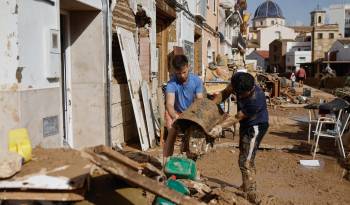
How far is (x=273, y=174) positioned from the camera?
734 centimetres

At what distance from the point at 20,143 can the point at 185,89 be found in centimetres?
241

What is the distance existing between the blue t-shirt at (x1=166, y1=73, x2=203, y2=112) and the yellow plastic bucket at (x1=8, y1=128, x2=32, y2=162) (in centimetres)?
215

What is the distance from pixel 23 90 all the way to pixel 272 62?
275ft

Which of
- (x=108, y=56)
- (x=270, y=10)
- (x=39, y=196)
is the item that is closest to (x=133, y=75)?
(x=108, y=56)

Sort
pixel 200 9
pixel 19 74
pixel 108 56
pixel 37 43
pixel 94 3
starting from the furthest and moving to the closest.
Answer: pixel 200 9, pixel 108 56, pixel 94 3, pixel 37 43, pixel 19 74

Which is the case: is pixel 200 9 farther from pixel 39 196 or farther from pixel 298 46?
pixel 298 46

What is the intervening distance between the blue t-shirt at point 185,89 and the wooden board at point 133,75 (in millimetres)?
2600

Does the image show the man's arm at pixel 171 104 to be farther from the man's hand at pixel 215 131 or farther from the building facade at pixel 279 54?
the building facade at pixel 279 54

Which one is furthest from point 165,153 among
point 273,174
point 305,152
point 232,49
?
point 232,49

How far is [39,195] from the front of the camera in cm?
362

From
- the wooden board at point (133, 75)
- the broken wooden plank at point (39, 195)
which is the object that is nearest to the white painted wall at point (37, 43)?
the broken wooden plank at point (39, 195)

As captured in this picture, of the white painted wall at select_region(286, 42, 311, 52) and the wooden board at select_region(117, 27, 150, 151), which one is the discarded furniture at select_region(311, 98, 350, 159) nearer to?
the wooden board at select_region(117, 27, 150, 151)

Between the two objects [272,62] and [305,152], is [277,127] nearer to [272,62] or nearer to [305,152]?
[305,152]

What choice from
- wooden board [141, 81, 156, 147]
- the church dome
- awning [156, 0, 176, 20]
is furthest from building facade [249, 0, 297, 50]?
wooden board [141, 81, 156, 147]
